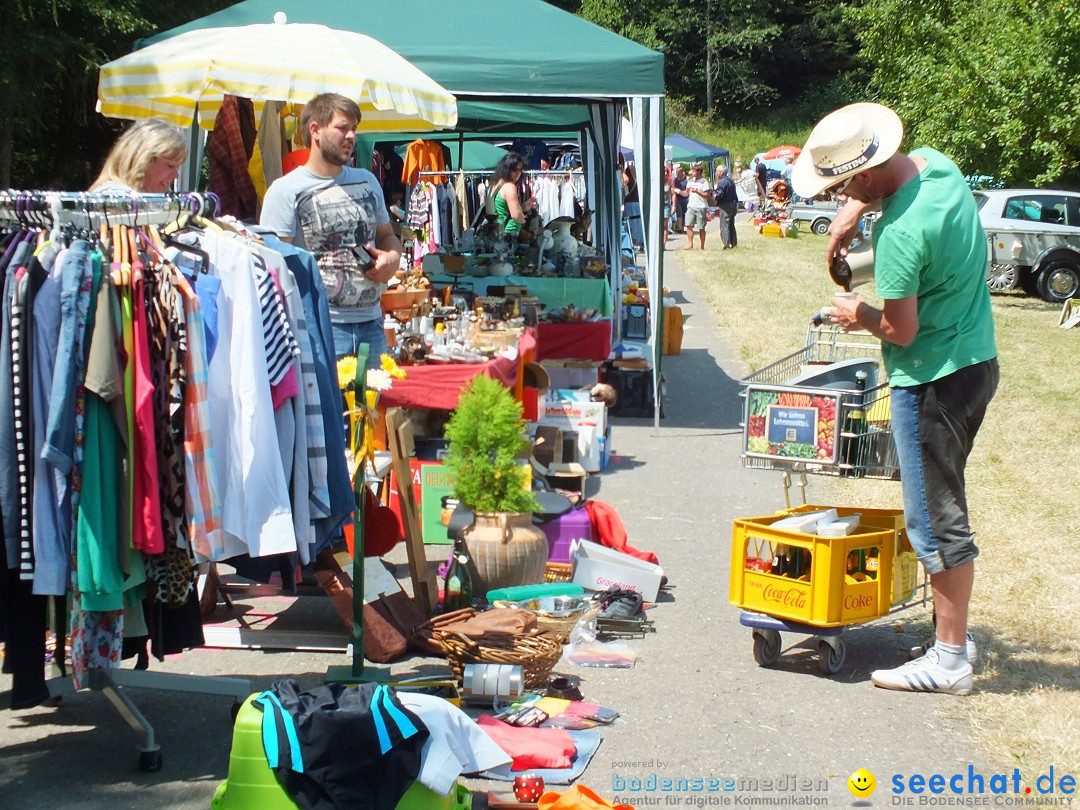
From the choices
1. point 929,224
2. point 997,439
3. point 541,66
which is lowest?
point 997,439

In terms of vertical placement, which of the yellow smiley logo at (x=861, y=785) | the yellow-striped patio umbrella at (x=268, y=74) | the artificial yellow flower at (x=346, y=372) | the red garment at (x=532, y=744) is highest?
the yellow-striped patio umbrella at (x=268, y=74)

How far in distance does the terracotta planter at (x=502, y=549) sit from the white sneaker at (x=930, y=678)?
5.26 ft

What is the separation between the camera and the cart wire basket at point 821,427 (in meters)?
4.59

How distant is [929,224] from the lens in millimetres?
4152

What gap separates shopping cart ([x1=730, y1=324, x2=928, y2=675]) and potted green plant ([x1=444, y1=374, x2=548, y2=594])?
3.36 feet

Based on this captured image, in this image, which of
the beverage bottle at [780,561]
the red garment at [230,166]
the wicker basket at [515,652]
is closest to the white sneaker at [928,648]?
the beverage bottle at [780,561]

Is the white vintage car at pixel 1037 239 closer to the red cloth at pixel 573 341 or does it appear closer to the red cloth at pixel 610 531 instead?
the red cloth at pixel 573 341

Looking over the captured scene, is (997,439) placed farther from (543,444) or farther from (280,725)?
(280,725)

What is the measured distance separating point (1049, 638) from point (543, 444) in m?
3.17

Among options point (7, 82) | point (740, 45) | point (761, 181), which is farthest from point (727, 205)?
point (740, 45)

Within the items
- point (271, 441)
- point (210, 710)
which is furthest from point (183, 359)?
point (210, 710)

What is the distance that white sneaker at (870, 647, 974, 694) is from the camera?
4.47 m

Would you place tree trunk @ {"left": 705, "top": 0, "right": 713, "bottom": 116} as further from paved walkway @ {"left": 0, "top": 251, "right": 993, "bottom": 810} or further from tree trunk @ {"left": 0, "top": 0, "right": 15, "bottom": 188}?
paved walkway @ {"left": 0, "top": 251, "right": 993, "bottom": 810}

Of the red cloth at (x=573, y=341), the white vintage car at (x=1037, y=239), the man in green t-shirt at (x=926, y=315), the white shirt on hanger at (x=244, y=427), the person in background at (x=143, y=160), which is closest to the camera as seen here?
the white shirt on hanger at (x=244, y=427)
